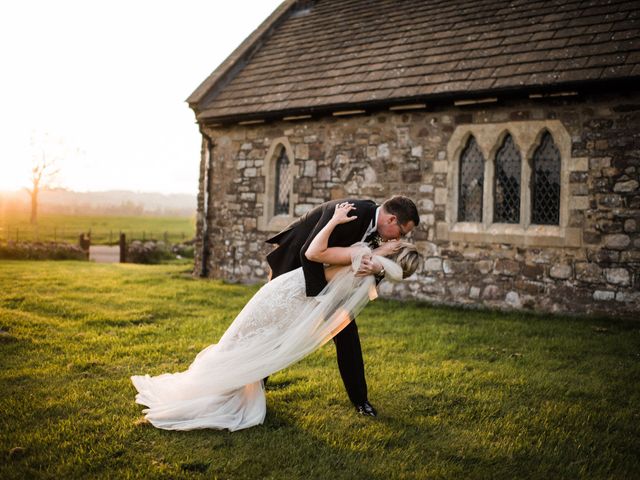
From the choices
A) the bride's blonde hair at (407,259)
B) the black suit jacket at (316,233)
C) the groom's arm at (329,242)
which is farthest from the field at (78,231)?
the bride's blonde hair at (407,259)

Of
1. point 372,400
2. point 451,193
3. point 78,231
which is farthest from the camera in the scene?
point 78,231

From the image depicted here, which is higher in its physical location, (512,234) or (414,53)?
(414,53)

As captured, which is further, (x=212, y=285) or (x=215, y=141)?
(x=215, y=141)

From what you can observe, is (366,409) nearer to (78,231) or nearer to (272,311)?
(272,311)

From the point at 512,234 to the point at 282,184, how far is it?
18.4 feet

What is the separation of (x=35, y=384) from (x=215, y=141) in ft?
31.8

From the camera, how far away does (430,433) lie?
14.5ft

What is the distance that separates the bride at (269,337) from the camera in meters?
4.46

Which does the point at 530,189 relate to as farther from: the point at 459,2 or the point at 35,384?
the point at 35,384

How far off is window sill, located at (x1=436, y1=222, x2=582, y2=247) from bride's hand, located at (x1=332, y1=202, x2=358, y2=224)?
618 cm

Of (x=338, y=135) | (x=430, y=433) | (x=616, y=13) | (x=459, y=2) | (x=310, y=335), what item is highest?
(x=459, y=2)

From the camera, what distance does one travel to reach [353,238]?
15.4 ft

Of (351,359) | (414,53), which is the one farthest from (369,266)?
(414,53)

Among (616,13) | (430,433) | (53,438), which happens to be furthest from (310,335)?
(616,13)
